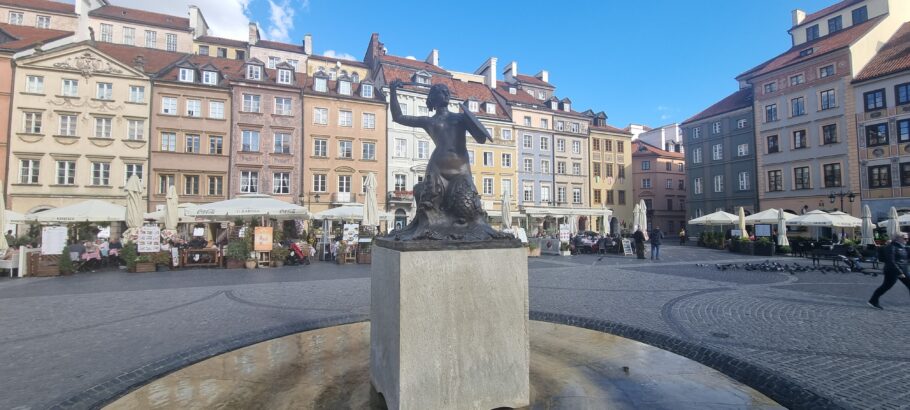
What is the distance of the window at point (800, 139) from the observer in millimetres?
33094

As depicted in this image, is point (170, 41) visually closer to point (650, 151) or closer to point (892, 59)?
point (650, 151)

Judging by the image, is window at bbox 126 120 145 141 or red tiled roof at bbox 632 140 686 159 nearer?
window at bbox 126 120 145 141

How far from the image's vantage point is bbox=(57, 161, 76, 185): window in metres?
28.4

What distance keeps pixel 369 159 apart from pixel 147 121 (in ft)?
53.2

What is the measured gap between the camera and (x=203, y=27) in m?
48.2

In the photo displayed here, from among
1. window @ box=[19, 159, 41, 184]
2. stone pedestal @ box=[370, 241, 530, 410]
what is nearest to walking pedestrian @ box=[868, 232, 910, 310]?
stone pedestal @ box=[370, 241, 530, 410]

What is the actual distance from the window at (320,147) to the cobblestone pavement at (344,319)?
21617 millimetres

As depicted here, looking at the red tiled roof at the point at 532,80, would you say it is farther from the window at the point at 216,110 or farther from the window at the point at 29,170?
the window at the point at 29,170

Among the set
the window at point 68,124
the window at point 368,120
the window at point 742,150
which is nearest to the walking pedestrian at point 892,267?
the window at point 368,120

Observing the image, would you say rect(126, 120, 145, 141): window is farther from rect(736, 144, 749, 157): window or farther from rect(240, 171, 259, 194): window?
rect(736, 144, 749, 157): window

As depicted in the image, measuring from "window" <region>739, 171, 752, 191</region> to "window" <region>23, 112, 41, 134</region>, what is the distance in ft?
185

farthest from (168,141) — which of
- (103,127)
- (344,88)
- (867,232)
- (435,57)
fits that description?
(867,232)

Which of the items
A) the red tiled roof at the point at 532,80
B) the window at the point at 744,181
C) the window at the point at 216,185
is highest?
the red tiled roof at the point at 532,80

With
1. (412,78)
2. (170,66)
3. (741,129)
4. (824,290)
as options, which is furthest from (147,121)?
(741,129)
